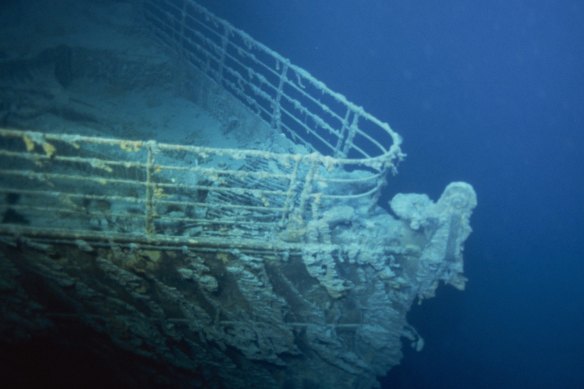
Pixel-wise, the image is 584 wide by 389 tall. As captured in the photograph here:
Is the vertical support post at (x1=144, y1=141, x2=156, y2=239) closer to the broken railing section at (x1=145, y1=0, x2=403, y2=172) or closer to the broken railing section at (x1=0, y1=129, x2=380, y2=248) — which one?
the broken railing section at (x1=0, y1=129, x2=380, y2=248)

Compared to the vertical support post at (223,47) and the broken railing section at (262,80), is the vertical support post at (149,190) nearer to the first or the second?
the broken railing section at (262,80)

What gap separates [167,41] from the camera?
856 cm

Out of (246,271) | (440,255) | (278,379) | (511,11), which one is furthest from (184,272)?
(511,11)

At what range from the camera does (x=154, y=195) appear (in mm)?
3865

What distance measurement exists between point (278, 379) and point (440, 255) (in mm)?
2759

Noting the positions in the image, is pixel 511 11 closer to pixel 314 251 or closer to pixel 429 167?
pixel 429 167

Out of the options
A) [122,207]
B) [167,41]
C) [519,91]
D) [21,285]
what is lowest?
[21,285]

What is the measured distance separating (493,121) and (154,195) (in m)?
25.7

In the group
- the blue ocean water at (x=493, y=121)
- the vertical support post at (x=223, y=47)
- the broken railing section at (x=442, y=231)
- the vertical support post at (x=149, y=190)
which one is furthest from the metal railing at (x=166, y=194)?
the blue ocean water at (x=493, y=121)

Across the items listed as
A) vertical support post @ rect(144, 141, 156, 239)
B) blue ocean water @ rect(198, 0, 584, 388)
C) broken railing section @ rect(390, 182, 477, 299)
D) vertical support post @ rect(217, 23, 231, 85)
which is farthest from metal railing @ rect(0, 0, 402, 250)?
blue ocean water @ rect(198, 0, 584, 388)

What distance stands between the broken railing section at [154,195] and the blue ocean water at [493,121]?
1117 centimetres

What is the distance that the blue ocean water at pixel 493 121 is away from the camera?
15930 mm

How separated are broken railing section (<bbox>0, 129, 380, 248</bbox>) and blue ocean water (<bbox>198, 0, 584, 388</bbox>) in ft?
36.6

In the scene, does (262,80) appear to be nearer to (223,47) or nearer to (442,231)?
(223,47)
